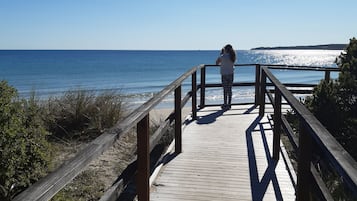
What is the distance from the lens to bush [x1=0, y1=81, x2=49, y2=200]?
3.21 m

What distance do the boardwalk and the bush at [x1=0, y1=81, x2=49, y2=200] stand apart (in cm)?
119

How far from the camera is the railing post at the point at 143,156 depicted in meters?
3.36

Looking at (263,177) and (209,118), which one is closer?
(263,177)

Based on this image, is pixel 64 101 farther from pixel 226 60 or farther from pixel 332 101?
pixel 332 101

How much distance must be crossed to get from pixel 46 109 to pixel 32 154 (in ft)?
13.4

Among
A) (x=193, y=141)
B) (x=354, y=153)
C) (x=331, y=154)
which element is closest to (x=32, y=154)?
(x=331, y=154)

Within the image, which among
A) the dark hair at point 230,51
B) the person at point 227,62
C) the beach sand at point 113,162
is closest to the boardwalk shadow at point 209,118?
the person at point 227,62

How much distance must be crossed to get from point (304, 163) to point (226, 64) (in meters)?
6.85

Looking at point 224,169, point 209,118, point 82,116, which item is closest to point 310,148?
point 224,169

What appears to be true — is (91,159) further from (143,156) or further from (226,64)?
(226,64)

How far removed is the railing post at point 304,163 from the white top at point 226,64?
6.71 meters

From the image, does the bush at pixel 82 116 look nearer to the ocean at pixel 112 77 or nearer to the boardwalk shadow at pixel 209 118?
the ocean at pixel 112 77

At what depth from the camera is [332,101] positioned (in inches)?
208

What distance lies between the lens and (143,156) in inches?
135
